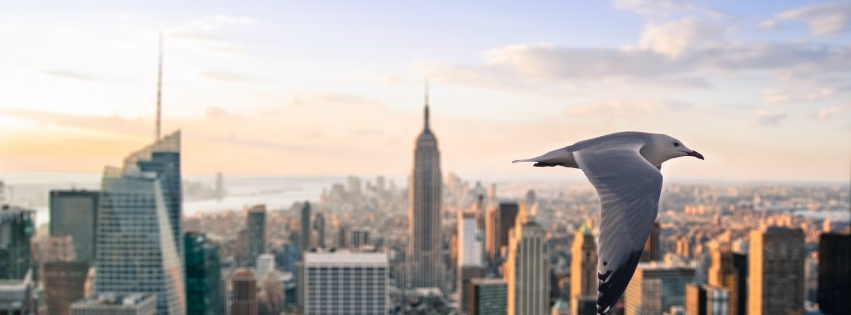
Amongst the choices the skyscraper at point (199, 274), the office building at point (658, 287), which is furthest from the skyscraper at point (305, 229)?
the office building at point (658, 287)

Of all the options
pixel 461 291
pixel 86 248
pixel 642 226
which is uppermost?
pixel 642 226

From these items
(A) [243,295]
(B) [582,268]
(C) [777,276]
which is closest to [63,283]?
(A) [243,295]

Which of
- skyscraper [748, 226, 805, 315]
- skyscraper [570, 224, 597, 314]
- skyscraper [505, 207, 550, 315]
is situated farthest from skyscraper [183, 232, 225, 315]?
skyscraper [748, 226, 805, 315]

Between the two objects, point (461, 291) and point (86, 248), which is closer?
point (86, 248)

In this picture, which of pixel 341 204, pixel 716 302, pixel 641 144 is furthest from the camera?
pixel 341 204

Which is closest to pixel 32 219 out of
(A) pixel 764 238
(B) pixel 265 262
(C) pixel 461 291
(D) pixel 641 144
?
(B) pixel 265 262

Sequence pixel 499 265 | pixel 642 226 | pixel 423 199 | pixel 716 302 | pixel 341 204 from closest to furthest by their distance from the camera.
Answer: pixel 642 226, pixel 716 302, pixel 341 204, pixel 499 265, pixel 423 199

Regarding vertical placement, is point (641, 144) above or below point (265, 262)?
above

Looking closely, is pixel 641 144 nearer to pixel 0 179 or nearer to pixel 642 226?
pixel 642 226
